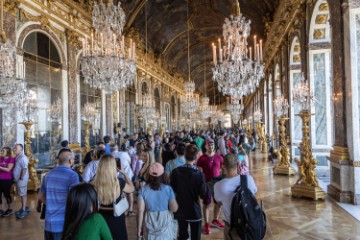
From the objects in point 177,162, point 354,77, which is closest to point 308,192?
point 354,77

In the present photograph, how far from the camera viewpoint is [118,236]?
2.87 meters

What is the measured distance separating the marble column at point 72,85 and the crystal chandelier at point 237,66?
686 cm

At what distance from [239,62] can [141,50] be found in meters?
13.6

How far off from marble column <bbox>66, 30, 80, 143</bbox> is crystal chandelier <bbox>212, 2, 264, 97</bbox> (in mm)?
6865

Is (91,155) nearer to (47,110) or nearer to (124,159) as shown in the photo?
(124,159)

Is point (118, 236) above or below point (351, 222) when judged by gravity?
above

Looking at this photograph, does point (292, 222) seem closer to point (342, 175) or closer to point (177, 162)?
point (342, 175)

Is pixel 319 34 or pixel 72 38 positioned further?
pixel 72 38

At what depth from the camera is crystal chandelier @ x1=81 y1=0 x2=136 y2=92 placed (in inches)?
231

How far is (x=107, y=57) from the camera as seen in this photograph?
5836mm

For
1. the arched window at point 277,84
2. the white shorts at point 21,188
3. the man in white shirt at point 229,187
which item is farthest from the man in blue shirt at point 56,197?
the arched window at point 277,84

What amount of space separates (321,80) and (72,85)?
8.90 m

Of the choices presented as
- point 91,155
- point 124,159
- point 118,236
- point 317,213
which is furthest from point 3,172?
point 317,213

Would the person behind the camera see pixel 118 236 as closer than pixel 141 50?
Yes
